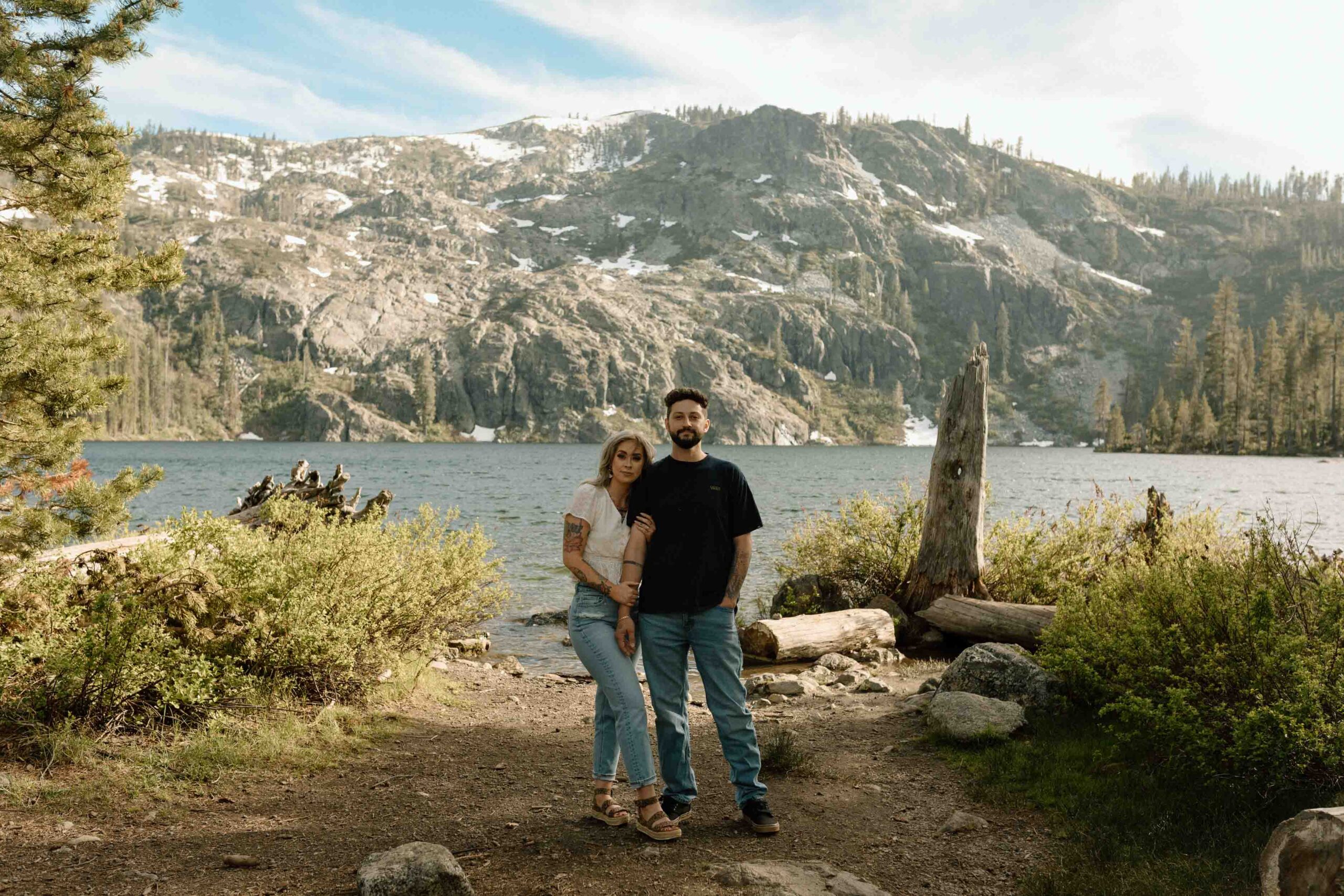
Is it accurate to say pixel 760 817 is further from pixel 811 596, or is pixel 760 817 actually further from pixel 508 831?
pixel 811 596

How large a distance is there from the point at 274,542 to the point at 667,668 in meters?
5.59

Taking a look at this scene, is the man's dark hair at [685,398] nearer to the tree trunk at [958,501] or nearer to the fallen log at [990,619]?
the fallen log at [990,619]

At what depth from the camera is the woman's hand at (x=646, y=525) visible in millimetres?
5668

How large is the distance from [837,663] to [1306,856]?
937cm

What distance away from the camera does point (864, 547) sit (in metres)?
17.1

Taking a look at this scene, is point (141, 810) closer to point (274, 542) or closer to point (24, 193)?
point (274, 542)

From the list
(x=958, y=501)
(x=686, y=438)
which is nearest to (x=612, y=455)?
(x=686, y=438)

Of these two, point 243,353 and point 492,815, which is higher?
point 243,353

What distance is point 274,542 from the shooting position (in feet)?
30.2

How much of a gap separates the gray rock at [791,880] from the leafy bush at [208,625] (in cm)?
474

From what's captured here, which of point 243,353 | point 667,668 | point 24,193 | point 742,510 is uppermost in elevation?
point 243,353

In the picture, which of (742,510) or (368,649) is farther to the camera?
(368,649)

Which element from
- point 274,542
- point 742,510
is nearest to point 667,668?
point 742,510

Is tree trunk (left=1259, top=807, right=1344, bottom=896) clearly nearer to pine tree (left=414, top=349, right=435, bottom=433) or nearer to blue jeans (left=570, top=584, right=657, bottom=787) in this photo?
blue jeans (left=570, top=584, right=657, bottom=787)
